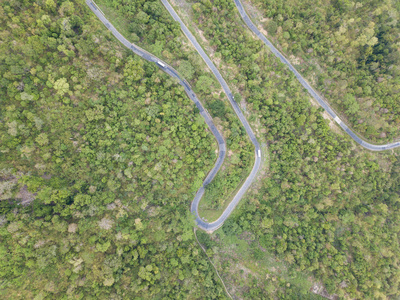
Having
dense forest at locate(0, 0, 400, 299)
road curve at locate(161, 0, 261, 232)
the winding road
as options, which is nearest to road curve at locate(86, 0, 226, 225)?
the winding road

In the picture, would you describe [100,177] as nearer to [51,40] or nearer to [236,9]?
[51,40]

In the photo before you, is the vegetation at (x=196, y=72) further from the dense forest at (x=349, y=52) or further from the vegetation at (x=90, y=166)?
the dense forest at (x=349, y=52)

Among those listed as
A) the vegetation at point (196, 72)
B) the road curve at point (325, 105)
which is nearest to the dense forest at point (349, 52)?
the road curve at point (325, 105)

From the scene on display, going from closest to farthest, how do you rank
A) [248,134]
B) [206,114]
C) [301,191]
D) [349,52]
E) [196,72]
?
1. [196,72]
2. [206,114]
3. [301,191]
4. [248,134]
5. [349,52]

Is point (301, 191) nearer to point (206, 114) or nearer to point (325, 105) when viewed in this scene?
point (325, 105)

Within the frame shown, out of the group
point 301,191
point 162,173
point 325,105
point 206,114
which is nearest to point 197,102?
point 206,114

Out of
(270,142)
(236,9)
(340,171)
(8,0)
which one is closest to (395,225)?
(340,171)

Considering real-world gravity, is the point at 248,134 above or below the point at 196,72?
below
